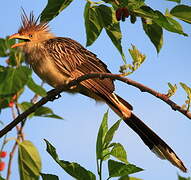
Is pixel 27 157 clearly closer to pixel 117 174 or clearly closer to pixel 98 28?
pixel 117 174

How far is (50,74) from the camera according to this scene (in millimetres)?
5727

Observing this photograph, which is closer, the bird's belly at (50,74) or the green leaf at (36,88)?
the green leaf at (36,88)

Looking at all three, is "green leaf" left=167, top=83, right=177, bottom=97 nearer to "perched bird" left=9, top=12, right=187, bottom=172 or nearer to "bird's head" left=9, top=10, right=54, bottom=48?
"perched bird" left=9, top=12, right=187, bottom=172

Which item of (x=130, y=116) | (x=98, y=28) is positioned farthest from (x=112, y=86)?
(x=98, y=28)

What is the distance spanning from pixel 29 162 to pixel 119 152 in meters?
0.66

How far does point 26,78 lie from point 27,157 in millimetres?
975

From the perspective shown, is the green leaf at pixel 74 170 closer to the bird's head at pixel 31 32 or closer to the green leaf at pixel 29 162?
the green leaf at pixel 29 162

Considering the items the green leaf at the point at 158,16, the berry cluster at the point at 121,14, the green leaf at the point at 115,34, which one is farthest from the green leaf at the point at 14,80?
the green leaf at the point at 115,34

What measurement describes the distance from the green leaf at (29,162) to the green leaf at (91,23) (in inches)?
41.5

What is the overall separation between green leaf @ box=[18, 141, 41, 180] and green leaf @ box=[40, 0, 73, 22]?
0.99 m

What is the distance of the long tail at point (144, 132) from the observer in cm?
445

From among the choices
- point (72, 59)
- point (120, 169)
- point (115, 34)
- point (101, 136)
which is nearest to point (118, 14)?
point (115, 34)

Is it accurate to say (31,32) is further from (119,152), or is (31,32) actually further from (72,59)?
(119,152)

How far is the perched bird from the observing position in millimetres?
5051
